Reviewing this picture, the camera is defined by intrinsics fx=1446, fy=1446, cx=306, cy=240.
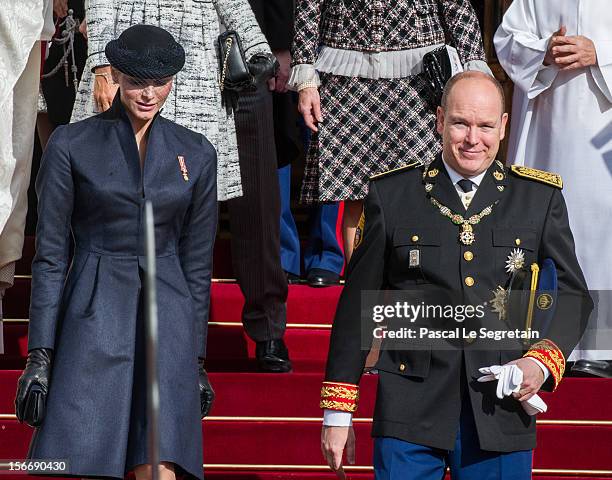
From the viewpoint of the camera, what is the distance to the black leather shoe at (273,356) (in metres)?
5.19

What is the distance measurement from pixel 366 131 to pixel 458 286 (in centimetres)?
225

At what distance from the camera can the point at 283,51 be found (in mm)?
6020

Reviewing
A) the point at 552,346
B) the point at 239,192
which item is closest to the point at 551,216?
the point at 552,346

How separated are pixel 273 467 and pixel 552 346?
1.77 metres

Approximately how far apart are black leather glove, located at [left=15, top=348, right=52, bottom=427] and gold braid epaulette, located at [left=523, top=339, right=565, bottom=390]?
4.00 ft

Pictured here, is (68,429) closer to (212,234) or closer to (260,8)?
(212,234)

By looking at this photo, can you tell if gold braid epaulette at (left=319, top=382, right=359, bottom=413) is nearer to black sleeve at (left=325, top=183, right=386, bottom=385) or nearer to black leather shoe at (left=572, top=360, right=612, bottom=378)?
black sleeve at (left=325, top=183, right=386, bottom=385)

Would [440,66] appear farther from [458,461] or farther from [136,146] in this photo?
[458,461]

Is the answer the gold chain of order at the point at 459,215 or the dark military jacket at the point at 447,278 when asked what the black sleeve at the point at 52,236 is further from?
the gold chain of order at the point at 459,215

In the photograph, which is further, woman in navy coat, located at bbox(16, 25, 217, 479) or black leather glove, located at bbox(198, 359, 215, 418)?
black leather glove, located at bbox(198, 359, 215, 418)

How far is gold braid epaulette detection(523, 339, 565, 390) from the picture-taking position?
3.31m

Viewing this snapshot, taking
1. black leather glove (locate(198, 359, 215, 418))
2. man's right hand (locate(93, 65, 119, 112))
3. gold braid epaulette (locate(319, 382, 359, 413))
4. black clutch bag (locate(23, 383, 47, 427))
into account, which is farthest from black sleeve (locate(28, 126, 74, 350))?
gold braid epaulette (locate(319, 382, 359, 413))

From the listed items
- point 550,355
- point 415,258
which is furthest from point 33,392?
point 550,355

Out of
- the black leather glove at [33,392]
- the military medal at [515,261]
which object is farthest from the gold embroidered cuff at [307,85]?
the military medal at [515,261]
